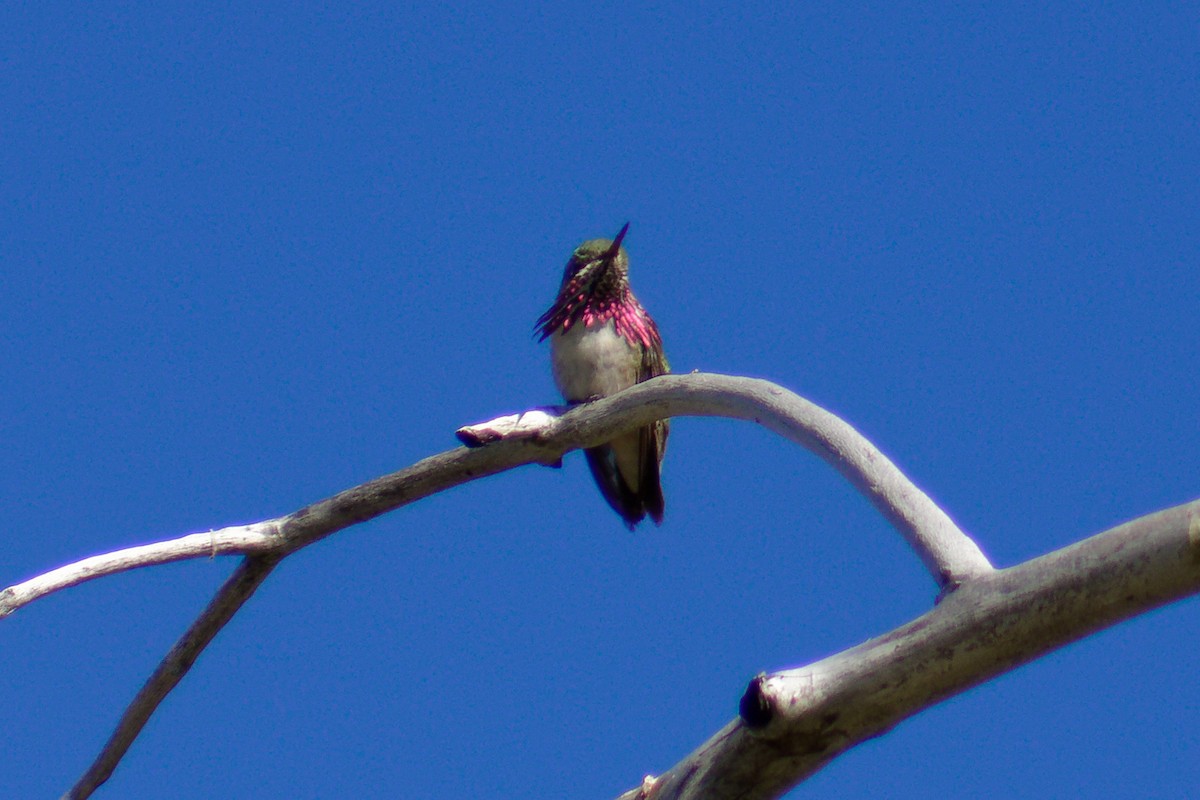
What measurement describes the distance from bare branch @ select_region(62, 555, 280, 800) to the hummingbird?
9.40 ft

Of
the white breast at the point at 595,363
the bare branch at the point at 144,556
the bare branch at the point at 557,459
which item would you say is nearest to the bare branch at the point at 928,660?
the bare branch at the point at 557,459

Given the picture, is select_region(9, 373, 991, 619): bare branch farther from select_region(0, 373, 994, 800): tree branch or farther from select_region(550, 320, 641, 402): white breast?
select_region(550, 320, 641, 402): white breast

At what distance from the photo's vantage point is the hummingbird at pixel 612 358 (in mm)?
8734

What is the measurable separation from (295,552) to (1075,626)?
3.75 m

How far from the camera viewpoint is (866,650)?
13.5 ft

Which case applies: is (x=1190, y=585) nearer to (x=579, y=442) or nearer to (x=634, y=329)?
(x=579, y=442)

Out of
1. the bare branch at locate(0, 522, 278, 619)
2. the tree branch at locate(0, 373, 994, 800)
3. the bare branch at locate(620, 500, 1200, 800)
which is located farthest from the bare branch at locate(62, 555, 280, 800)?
the bare branch at locate(620, 500, 1200, 800)

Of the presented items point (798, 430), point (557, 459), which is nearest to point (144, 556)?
point (557, 459)

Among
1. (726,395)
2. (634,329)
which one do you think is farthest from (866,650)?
(634,329)

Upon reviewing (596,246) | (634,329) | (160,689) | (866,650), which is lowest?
(866,650)

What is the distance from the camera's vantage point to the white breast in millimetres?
8680

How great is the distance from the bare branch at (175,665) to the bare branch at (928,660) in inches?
111

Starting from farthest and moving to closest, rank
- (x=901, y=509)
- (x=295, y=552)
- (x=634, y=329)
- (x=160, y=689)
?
(x=634, y=329)
(x=295, y=552)
(x=160, y=689)
(x=901, y=509)

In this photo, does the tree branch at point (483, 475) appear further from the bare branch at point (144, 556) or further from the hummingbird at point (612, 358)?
the hummingbird at point (612, 358)
